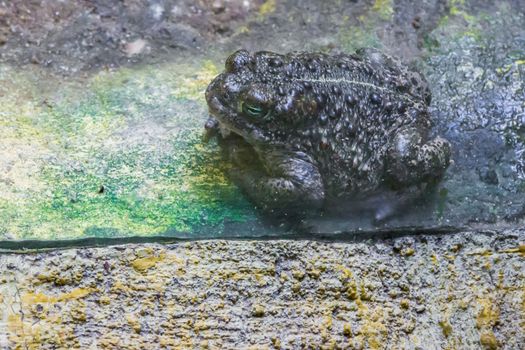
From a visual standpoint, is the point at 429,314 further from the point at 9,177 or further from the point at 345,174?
the point at 9,177

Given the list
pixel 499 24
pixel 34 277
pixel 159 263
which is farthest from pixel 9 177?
pixel 499 24

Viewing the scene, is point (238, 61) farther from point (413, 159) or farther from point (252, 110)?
point (413, 159)

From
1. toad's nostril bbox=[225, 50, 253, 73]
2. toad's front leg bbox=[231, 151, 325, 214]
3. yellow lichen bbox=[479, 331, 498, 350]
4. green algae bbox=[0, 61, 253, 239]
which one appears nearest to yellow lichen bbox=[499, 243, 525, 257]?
yellow lichen bbox=[479, 331, 498, 350]

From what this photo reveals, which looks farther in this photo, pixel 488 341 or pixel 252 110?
pixel 252 110

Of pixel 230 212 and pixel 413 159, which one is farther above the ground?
pixel 413 159

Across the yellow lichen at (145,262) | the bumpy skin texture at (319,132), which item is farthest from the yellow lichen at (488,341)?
the yellow lichen at (145,262)

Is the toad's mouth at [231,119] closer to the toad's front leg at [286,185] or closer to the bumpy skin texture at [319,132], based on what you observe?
the bumpy skin texture at [319,132]

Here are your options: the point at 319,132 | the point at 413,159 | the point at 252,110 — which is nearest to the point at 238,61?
the point at 252,110
